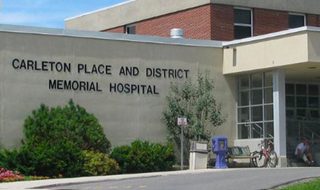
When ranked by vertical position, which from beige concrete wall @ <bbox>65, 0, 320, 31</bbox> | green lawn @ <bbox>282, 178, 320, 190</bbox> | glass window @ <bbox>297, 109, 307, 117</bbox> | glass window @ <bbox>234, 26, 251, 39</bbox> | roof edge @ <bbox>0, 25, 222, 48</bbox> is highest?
beige concrete wall @ <bbox>65, 0, 320, 31</bbox>

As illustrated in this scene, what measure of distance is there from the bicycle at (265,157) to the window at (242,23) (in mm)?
7006

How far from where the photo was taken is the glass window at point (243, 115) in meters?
Result: 32.2

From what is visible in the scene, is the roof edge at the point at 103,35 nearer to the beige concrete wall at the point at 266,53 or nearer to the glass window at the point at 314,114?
the beige concrete wall at the point at 266,53

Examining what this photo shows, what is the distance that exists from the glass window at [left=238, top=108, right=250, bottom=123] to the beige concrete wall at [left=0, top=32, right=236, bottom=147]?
0.98ft

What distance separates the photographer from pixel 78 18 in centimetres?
4444

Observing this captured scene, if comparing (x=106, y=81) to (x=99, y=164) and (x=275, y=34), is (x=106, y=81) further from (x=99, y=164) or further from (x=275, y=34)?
(x=275, y=34)

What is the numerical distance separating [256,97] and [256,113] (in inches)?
27.6

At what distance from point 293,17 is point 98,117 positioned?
1360 centimetres

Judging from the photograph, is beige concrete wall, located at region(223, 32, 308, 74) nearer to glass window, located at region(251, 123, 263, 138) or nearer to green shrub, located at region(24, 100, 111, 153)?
glass window, located at region(251, 123, 263, 138)

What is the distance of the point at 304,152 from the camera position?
31609 millimetres

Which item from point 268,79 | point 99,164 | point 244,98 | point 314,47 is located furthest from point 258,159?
point 99,164

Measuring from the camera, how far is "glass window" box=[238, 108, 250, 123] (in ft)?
106

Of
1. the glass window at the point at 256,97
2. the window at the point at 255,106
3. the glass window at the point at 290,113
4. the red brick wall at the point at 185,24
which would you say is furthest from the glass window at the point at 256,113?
the red brick wall at the point at 185,24

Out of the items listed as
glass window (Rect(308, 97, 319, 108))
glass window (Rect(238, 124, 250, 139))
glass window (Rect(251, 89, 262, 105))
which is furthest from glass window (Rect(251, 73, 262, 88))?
glass window (Rect(308, 97, 319, 108))
